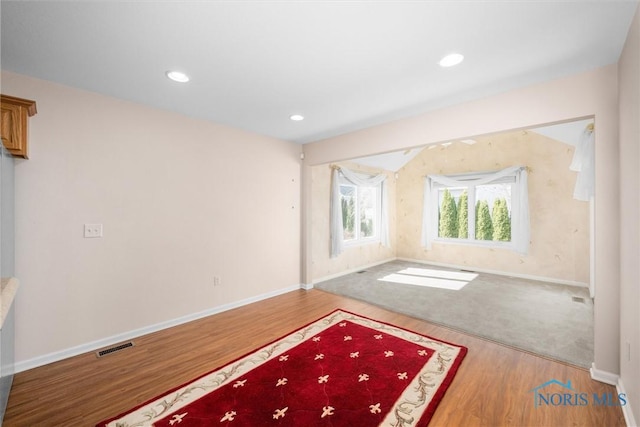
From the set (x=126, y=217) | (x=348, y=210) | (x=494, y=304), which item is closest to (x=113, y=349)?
(x=126, y=217)

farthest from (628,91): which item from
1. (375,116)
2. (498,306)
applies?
(498,306)

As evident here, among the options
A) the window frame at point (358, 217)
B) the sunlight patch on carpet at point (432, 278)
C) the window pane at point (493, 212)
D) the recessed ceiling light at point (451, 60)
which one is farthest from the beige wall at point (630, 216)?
the window frame at point (358, 217)

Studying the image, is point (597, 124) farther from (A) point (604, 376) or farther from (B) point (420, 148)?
(B) point (420, 148)

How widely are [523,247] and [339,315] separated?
13.2 ft

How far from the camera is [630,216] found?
1.69 metres

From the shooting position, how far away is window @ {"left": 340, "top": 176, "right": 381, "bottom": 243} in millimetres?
5816

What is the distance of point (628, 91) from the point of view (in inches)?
68.0

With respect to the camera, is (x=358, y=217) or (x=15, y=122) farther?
(x=358, y=217)

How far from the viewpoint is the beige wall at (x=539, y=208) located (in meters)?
4.66

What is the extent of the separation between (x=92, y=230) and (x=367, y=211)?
5.08 m

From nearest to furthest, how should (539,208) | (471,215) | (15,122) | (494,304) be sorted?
(15,122)
(494,304)
(539,208)
(471,215)

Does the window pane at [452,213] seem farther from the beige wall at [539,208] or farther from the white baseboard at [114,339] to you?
the white baseboard at [114,339]

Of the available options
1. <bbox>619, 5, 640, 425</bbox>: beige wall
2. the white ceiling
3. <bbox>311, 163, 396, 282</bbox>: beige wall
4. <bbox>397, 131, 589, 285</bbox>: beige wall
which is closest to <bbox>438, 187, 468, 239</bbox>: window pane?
<bbox>397, 131, 589, 285</bbox>: beige wall

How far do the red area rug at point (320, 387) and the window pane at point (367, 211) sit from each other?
358cm
